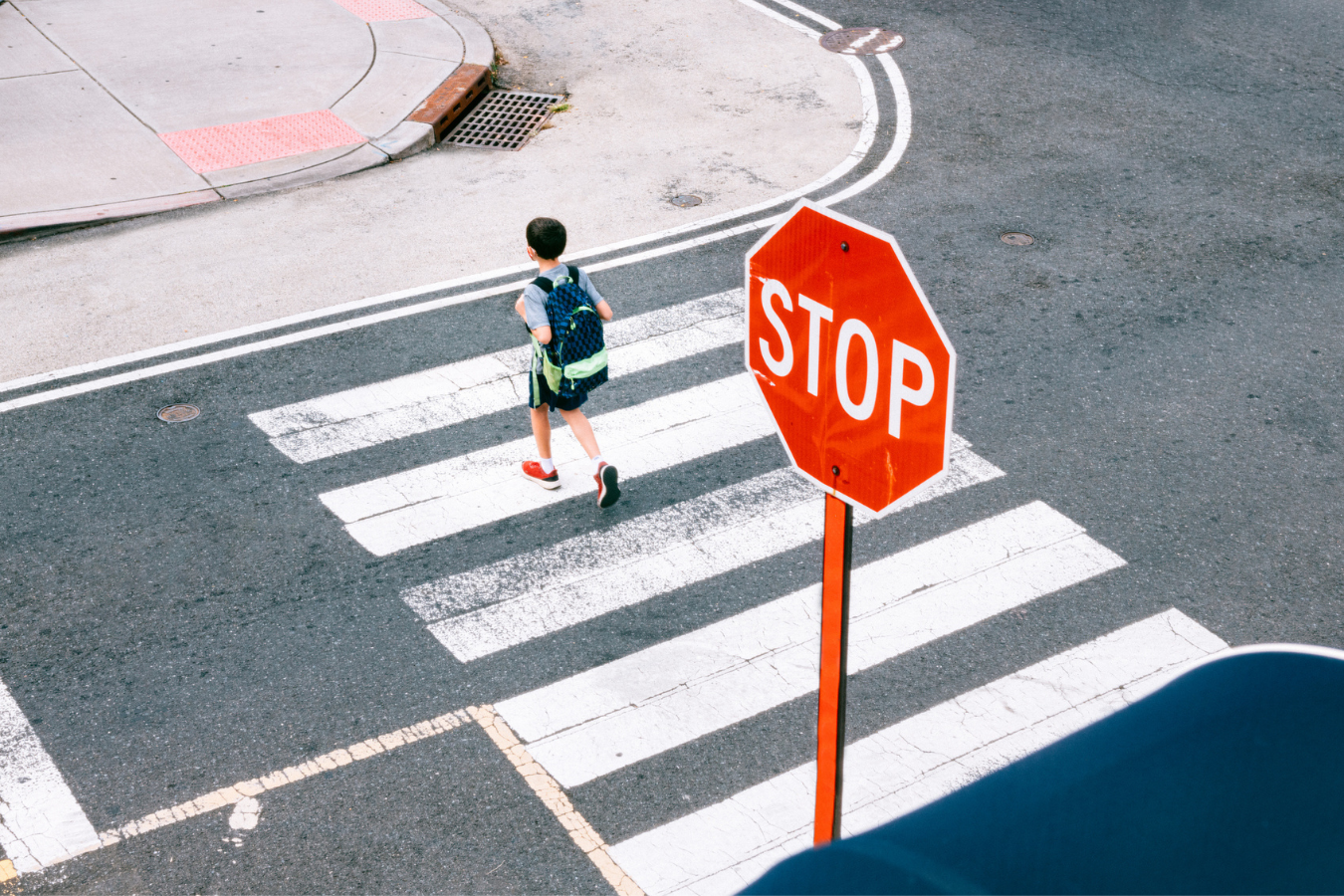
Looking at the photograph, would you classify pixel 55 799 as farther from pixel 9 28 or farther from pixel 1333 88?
pixel 1333 88

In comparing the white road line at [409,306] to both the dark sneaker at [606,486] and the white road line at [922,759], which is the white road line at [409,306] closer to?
the dark sneaker at [606,486]

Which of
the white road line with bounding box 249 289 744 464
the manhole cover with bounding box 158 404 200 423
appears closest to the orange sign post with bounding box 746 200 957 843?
the white road line with bounding box 249 289 744 464

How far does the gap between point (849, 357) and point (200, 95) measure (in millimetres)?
10652

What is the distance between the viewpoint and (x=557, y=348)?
6688 millimetres

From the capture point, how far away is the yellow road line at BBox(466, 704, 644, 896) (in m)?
4.73

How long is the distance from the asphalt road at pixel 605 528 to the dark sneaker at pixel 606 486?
13cm

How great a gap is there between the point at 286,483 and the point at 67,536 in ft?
3.76

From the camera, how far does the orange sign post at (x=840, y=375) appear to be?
3232 millimetres

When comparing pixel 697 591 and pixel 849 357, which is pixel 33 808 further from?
pixel 849 357

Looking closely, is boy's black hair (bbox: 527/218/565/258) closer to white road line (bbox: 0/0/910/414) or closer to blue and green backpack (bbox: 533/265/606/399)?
blue and green backpack (bbox: 533/265/606/399)

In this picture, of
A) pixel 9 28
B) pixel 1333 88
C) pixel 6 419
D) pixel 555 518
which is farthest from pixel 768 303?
pixel 9 28

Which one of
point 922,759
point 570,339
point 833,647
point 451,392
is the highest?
point 833,647

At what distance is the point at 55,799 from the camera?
5.05m

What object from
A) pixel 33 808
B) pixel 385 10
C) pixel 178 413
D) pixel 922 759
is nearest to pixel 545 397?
pixel 178 413
